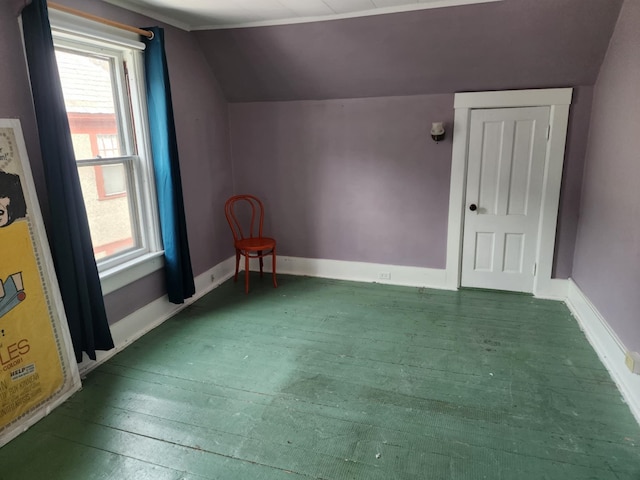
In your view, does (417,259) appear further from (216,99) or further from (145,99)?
(145,99)

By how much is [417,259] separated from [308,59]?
7.00ft

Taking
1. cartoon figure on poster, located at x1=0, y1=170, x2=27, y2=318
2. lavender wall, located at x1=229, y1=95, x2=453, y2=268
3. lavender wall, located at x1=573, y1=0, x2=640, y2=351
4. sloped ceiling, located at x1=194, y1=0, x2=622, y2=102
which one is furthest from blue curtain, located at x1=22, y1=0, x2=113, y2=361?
lavender wall, located at x1=573, y1=0, x2=640, y2=351

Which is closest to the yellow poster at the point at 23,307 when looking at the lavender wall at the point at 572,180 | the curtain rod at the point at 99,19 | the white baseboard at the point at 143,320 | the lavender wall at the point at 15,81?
the lavender wall at the point at 15,81

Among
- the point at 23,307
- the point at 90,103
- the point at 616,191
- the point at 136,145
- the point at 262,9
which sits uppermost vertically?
the point at 262,9

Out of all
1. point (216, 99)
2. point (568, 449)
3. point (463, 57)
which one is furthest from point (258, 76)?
point (568, 449)

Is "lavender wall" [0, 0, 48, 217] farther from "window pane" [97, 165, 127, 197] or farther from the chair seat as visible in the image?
the chair seat

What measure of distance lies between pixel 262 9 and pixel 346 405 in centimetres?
278

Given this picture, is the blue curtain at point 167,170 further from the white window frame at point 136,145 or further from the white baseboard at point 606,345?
the white baseboard at point 606,345

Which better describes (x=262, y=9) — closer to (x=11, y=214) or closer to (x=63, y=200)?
(x=63, y=200)

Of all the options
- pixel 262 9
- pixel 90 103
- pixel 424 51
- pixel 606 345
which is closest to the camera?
pixel 606 345

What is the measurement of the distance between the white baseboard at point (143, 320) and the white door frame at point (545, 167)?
2383mm

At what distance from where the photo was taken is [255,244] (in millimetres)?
4148

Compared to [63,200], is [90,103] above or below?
above

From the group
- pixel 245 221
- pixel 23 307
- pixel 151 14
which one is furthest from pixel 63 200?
pixel 245 221
